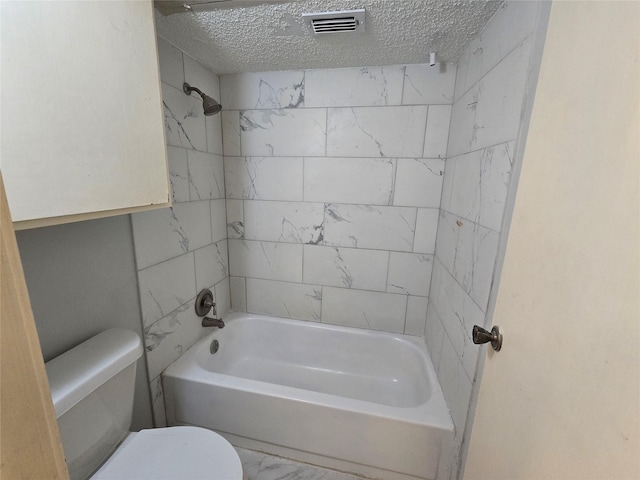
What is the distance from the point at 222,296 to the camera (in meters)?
1.95

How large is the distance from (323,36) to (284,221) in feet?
3.40

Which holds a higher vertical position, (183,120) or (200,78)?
(200,78)

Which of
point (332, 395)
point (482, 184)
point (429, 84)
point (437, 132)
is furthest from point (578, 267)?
point (429, 84)

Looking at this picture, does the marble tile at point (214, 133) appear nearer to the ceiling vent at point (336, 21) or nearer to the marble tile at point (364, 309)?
the ceiling vent at point (336, 21)

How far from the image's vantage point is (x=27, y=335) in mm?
276

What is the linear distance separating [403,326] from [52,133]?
187 cm

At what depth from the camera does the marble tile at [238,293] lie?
6.63 feet

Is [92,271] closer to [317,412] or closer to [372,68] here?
[317,412]

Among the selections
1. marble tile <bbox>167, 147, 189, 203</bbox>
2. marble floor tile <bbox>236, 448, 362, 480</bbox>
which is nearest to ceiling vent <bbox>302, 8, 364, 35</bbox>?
marble tile <bbox>167, 147, 189, 203</bbox>

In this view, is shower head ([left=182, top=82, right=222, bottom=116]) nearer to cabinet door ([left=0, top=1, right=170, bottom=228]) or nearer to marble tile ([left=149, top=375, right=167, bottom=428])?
cabinet door ([left=0, top=1, right=170, bottom=228])

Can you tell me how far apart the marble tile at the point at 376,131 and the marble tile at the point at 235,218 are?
72cm

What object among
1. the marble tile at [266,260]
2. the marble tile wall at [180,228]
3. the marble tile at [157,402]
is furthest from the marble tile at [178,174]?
the marble tile at [157,402]

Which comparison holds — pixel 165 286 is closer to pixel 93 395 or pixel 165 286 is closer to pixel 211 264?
pixel 211 264

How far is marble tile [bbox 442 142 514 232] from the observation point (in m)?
0.88
